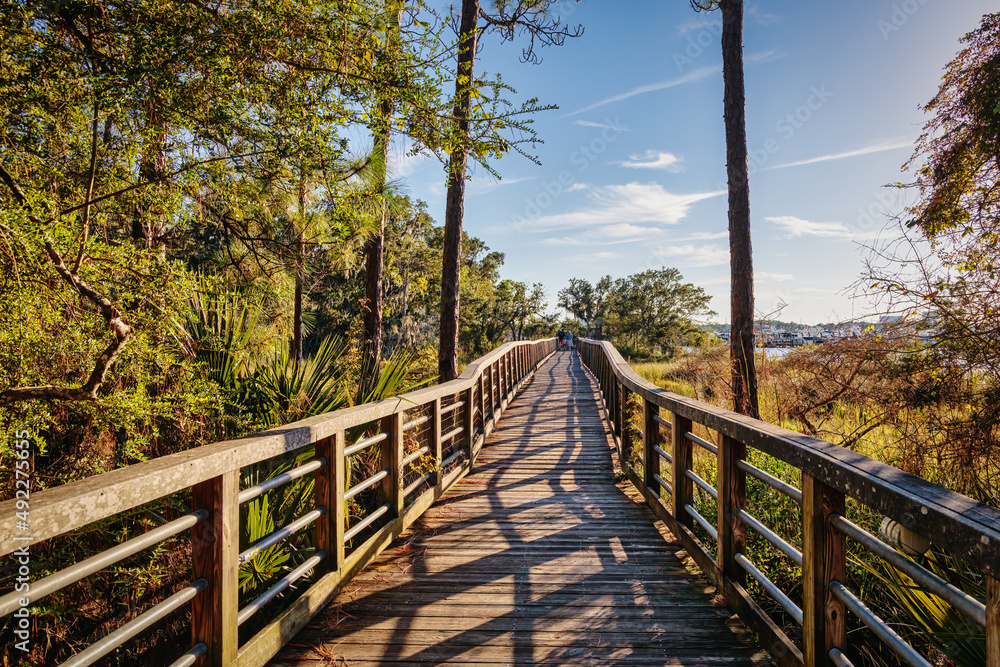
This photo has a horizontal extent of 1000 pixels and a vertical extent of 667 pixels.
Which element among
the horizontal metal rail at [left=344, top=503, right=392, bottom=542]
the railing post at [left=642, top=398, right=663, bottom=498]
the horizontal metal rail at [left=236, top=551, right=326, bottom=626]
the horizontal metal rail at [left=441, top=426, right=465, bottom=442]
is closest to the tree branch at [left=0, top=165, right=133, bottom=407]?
the horizontal metal rail at [left=236, top=551, right=326, bottom=626]

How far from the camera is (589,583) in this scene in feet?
9.80

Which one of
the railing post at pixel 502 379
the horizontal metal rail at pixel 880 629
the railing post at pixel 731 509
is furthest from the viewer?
the railing post at pixel 502 379

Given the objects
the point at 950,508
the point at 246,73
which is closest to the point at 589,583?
the point at 950,508

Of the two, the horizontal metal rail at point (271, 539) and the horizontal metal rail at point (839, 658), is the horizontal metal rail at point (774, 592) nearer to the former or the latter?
the horizontal metal rail at point (839, 658)

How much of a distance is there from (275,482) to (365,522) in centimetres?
112

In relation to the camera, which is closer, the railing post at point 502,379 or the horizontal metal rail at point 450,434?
the horizontal metal rail at point 450,434

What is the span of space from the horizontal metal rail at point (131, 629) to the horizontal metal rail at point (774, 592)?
237 cm

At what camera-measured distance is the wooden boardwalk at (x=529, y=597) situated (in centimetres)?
230

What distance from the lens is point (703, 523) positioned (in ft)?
10.4

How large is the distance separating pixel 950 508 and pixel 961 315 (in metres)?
3.79

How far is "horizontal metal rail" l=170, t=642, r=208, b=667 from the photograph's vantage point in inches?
66.7

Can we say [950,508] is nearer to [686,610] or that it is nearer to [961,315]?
[686,610]

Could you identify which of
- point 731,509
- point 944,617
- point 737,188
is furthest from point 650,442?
point 737,188

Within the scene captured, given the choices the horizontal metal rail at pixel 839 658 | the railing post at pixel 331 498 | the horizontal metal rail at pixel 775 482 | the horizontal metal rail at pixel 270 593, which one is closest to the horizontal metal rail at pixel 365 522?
the railing post at pixel 331 498
